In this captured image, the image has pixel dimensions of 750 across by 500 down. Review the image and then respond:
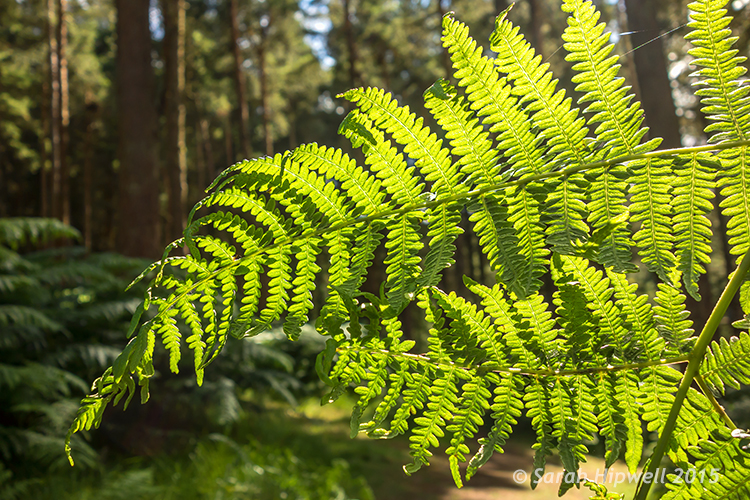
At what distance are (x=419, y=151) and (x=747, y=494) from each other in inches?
23.0

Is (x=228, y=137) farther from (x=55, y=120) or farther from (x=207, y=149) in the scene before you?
(x=55, y=120)

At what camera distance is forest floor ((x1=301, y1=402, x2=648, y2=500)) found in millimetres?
5539

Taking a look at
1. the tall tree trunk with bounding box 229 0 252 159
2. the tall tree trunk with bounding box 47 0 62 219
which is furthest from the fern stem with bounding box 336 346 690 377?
the tall tree trunk with bounding box 47 0 62 219

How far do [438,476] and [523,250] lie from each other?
6.62m

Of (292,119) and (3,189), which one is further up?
(292,119)

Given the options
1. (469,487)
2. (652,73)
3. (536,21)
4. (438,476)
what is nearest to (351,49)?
(536,21)

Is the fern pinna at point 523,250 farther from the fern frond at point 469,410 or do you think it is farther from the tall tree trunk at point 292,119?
the tall tree trunk at point 292,119

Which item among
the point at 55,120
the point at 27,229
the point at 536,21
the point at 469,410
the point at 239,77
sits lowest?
the point at 469,410

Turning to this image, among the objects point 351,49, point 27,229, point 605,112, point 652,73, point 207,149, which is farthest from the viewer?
point 207,149

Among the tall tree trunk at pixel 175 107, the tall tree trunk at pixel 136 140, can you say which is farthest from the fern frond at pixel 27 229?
the tall tree trunk at pixel 175 107

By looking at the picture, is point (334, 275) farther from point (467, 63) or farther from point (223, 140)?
point (223, 140)

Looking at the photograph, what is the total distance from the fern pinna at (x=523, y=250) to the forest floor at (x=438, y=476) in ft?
15.3

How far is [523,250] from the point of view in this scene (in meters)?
0.59

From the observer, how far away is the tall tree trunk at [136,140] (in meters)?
5.98
